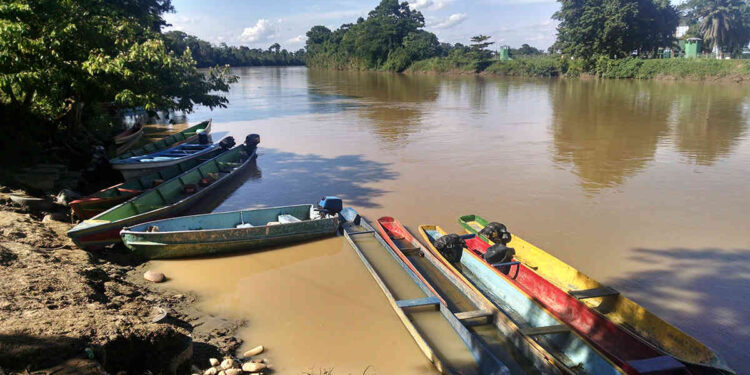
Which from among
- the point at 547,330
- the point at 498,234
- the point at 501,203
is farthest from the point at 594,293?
the point at 501,203

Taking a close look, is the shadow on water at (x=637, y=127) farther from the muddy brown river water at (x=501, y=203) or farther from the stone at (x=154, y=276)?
the stone at (x=154, y=276)

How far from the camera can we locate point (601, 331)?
17.5 feet

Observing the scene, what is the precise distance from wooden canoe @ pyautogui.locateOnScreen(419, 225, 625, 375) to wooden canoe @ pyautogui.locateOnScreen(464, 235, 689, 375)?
0.28 feet

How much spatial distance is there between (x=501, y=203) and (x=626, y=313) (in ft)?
18.5

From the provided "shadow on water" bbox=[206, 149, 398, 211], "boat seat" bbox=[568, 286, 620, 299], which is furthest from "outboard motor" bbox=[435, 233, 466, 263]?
"shadow on water" bbox=[206, 149, 398, 211]

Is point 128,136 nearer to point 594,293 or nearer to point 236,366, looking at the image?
point 236,366

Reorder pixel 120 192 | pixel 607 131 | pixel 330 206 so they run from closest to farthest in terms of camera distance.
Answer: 1. pixel 330 206
2. pixel 120 192
3. pixel 607 131

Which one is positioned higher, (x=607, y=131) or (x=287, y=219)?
A: (x=607, y=131)

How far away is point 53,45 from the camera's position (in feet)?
27.8

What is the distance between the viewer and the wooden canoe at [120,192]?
8570 mm

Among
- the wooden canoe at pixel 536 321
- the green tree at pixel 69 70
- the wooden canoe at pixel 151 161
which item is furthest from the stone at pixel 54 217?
the wooden canoe at pixel 536 321

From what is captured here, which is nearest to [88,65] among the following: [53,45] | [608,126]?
[53,45]

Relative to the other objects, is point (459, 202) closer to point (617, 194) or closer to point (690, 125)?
point (617, 194)

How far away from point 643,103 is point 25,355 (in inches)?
1231
